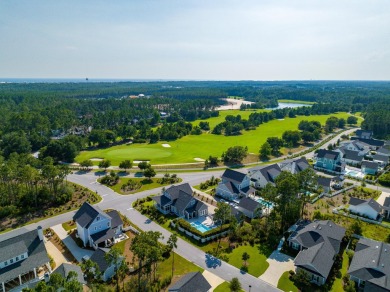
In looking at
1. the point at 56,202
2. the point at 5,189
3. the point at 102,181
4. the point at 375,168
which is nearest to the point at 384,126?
the point at 375,168

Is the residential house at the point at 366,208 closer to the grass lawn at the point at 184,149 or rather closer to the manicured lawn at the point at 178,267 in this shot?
the manicured lawn at the point at 178,267

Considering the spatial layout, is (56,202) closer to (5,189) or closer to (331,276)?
(5,189)

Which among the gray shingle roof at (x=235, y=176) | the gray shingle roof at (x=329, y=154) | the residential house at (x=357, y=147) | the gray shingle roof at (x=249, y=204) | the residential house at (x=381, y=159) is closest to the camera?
the gray shingle roof at (x=249, y=204)

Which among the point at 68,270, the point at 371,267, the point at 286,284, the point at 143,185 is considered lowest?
the point at 143,185

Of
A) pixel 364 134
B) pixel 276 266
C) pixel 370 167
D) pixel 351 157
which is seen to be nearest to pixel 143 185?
pixel 276 266

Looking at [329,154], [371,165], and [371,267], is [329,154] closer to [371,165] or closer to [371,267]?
[371,165]

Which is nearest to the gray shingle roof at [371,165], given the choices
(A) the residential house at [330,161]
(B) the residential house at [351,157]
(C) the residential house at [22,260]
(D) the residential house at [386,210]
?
(A) the residential house at [330,161]
